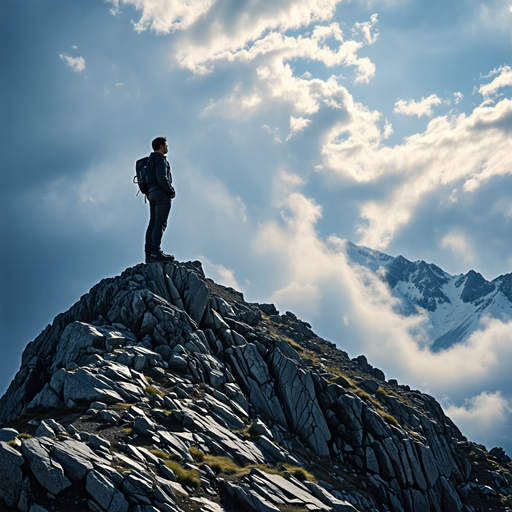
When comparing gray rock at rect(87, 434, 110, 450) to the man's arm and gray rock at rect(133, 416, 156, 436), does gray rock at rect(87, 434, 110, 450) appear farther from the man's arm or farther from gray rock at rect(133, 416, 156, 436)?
the man's arm

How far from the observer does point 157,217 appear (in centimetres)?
2764

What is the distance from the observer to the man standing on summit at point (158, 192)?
25875 mm

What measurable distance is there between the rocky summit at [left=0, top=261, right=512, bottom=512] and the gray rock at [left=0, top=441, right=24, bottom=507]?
3 cm

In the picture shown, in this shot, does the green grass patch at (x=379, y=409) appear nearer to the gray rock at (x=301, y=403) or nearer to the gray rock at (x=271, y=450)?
the gray rock at (x=301, y=403)

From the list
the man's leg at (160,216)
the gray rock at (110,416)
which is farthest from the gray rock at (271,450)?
the man's leg at (160,216)

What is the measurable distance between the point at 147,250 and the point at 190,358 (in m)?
9.12

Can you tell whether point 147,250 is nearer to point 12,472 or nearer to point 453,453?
point 12,472

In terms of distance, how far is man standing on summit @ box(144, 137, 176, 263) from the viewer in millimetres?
25875

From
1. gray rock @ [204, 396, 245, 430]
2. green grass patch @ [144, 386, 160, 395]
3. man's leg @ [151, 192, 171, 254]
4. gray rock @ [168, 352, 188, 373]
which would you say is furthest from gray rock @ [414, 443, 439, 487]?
man's leg @ [151, 192, 171, 254]

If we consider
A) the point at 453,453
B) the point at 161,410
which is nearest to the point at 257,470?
the point at 161,410

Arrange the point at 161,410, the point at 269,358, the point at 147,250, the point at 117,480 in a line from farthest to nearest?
1. the point at 269,358
2. the point at 147,250
3. the point at 161,410
4. the point at 117,480

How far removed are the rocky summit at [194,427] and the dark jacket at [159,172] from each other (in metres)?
7.76

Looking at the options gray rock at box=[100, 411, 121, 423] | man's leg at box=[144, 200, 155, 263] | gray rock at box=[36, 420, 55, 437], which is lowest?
gray rock at box=[36, 420, 55, 437]

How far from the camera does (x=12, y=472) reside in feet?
35.8
